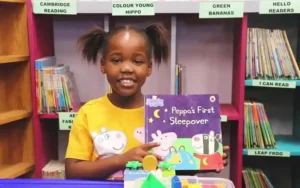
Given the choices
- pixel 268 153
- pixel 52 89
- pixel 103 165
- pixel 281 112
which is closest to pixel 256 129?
pixel 268 153

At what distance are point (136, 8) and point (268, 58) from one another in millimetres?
664

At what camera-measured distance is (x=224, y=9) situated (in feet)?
5.50

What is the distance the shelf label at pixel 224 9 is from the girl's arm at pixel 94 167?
944mm

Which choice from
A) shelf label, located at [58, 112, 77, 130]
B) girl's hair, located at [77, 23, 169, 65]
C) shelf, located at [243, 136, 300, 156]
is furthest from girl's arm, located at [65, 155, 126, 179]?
shelf, located at [243, 136, 300, 156]

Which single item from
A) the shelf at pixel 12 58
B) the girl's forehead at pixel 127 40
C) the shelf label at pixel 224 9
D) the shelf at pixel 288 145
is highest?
the shelf label at pixel 224 9

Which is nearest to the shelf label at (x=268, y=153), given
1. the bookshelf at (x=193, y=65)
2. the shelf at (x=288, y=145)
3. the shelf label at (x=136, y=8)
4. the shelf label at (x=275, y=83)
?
the shelf at (x=288, y=145)

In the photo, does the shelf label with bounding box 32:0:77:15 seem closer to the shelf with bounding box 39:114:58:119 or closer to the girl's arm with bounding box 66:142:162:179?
the shelf with bounding box 39:114:58:119

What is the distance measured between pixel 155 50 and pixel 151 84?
0.90 meters

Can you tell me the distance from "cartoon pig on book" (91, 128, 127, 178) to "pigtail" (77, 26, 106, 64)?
0.91ft

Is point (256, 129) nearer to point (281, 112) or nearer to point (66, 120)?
point (281, 112)

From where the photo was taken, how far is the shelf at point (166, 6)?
1682 millimetres

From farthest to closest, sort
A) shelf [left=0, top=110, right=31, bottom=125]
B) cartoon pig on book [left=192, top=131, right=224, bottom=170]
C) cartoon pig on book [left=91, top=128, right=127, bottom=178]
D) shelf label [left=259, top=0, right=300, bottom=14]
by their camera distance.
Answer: shelf [left=0, top=110, right=31, bottom=125] → shelf label [left=259, top=0, right=300, bottom=14] → cartoon pig on book [left=91, top=128, right=127, bottom=178] → cartoon pig on book [left=192, top=131, right=224, bottom=170]

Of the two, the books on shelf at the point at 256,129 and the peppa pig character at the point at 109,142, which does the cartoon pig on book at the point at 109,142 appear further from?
the books on shelf at the point at 256,129

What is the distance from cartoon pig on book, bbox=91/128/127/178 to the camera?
3.42ft
